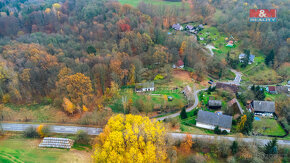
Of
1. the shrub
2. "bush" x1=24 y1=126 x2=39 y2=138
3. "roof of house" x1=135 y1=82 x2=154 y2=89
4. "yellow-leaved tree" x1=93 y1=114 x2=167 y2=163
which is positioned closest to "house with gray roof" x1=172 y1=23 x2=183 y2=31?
"roof of house" x1=135 y1=82 x2=154 y2=89

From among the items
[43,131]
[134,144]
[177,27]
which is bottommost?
[43,131]

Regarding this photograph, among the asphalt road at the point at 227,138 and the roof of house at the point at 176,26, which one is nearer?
the asphalt road at the point at 227,138

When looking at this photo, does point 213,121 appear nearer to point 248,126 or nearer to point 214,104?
point 248,126

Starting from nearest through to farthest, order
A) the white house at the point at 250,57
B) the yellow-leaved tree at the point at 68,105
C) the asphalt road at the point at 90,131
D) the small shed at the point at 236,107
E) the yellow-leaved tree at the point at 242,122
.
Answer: the asphalt road at the point at 90,131
the yellow-leaved tree at the point at 242,122
the yellow-leaved tree at the point at 68,105
the small shed at the point at 236,107
the white house at the point at 250,57

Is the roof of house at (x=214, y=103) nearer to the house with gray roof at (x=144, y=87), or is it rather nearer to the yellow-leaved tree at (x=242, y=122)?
the yellow-leaved tree at (x=242, y=122)

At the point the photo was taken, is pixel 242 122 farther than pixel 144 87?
No

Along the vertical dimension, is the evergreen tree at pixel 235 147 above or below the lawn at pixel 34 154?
above

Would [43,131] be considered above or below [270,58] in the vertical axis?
below

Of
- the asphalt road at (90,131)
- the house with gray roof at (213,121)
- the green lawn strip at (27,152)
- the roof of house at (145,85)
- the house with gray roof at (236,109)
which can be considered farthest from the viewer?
the roof of house at (145,85)

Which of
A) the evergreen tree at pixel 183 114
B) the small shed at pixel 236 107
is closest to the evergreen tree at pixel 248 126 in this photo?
the small shed at pixel 236 107

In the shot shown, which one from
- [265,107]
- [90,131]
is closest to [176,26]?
[265,107]
